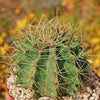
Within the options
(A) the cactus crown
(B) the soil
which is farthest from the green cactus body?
(B) the soil

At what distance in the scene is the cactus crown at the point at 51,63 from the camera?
1.34m

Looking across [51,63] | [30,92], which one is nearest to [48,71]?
[51,63]

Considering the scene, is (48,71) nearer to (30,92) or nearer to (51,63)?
(51,63)

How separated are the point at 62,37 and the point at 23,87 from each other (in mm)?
501

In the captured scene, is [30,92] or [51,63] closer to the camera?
[51,63]

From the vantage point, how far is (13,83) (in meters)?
1.59

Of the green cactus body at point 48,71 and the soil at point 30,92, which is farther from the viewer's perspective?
the soil at point 30,92

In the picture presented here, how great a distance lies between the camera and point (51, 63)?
1.34 metres

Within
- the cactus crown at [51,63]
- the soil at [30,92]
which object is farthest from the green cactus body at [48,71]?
the soil at [30,92]

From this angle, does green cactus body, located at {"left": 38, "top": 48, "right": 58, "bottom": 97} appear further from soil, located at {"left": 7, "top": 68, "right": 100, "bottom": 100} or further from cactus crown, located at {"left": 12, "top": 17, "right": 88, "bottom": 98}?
soil, located at {"left": 7, "top": 68, "right": 100, "bottom": 100}

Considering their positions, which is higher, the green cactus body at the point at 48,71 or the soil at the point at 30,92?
the green cactus body at the point at 48,71

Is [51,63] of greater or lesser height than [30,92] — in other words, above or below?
above

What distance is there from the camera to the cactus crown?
1344mm

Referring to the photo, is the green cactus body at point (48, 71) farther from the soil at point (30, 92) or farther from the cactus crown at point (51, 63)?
the soil at point (30, 92)
